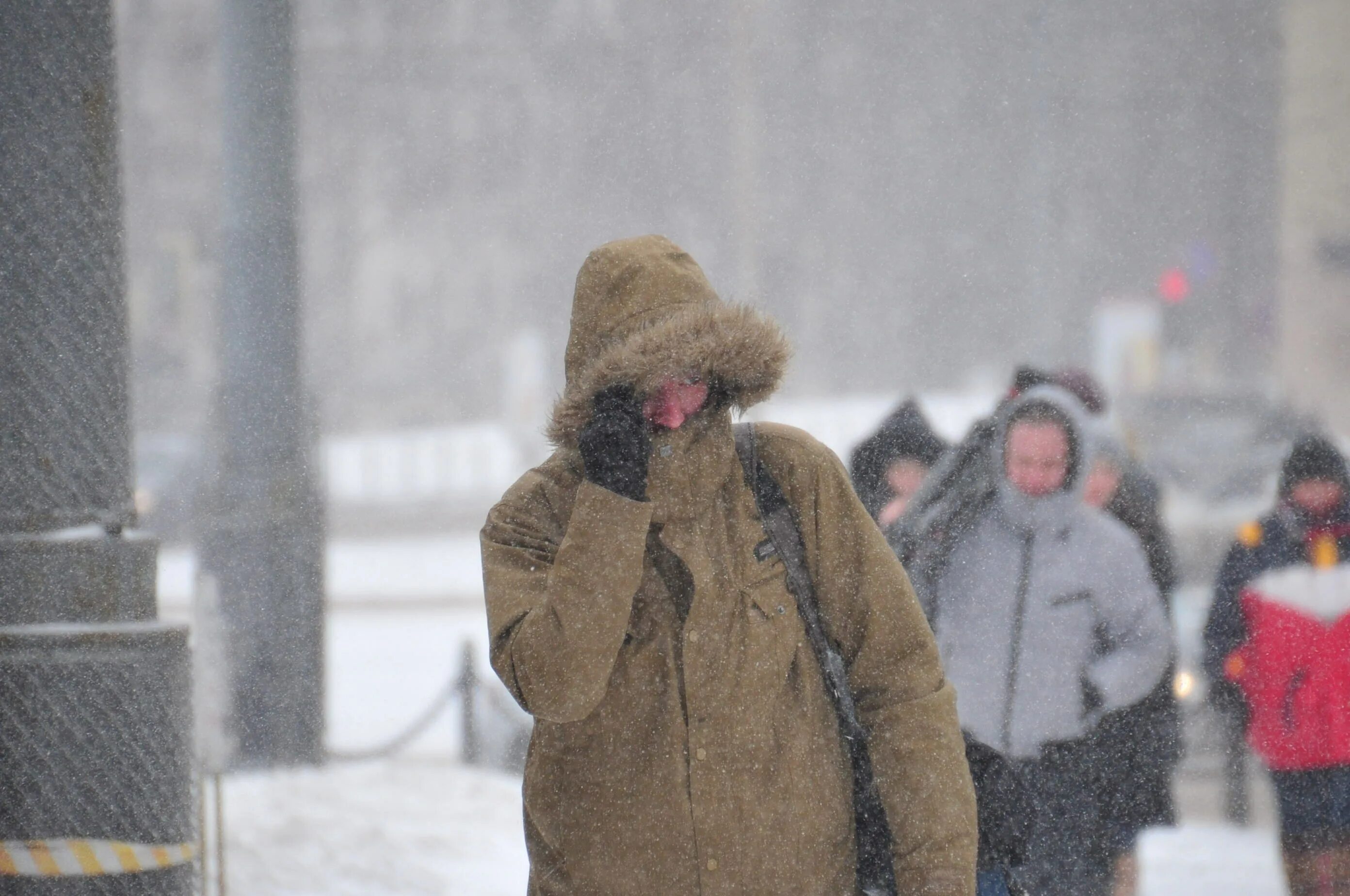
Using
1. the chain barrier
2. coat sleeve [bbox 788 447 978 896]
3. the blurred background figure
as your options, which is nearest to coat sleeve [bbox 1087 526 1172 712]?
the blurred background figure

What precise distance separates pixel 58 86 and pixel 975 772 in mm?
2606

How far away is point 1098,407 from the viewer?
526 centimetres

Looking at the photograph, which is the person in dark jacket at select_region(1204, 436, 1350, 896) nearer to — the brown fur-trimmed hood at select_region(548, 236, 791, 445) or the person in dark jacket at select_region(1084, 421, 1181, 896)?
the person in dark jacket at select_region(1084, 421, 1181, 896)

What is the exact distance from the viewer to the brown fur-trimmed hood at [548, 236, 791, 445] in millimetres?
2145

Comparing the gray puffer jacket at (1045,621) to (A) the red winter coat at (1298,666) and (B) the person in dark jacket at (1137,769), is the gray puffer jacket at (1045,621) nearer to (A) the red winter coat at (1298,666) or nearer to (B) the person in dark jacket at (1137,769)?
(B) the person in dark jacket at (1137,769)

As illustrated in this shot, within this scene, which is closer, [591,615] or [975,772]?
[591,615]

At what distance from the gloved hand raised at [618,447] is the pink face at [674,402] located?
64mm

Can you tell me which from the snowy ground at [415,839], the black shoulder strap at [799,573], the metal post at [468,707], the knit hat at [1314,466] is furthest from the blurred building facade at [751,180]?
the black shoulder strap at [799,573]

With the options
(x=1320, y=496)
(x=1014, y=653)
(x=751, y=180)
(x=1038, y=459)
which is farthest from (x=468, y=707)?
(x=751, y=180)

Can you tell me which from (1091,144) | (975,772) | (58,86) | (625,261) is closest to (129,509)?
(58,86)

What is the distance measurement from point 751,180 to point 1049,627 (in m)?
21.2

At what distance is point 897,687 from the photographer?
2.21 metres

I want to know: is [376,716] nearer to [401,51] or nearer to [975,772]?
[975,772]

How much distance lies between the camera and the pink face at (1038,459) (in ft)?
12.3
